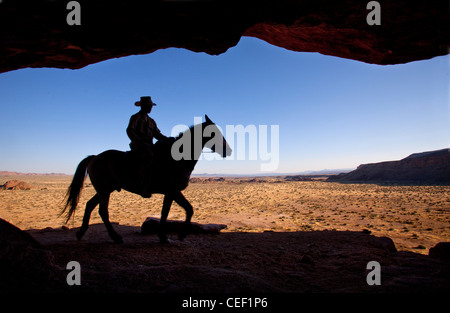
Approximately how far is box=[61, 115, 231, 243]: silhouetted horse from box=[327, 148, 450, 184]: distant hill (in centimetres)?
5259

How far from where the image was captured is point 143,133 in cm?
513

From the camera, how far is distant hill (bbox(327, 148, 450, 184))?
41384 millimetres

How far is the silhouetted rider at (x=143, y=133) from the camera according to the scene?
15.6ft

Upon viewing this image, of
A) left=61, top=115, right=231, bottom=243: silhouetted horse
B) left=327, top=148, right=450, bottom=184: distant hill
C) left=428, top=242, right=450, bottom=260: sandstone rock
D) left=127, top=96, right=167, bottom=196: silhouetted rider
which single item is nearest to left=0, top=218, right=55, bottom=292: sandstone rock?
left=61, top=115, right=231, bottom=243: silhouetted horse

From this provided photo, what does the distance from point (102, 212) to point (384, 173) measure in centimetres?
6469

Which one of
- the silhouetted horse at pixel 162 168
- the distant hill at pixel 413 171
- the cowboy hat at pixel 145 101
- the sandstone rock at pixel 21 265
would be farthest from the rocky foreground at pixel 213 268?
the distant hill at pixel 413 171

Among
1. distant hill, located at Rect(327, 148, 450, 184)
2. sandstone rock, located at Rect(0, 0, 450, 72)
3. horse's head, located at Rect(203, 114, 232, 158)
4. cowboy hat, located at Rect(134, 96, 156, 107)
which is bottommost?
distant hill, located at Rect(327, 148, 450, 184)

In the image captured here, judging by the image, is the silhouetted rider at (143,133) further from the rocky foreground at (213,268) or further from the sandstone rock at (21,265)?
the sandstone rock at (21,265)

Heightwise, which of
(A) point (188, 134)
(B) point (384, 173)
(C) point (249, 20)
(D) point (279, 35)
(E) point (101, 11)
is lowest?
(B) point (384, 173)

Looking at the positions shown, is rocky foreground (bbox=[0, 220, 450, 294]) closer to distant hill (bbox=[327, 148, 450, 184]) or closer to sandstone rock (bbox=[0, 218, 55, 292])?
sandstone rock (bbox=[0, 218, 55, 292])
